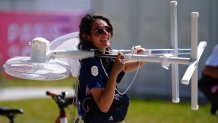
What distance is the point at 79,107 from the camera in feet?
12.6

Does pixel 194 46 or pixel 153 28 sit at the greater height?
pixel 194 46

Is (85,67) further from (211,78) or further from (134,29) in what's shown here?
(134,29)

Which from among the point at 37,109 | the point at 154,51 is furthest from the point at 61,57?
the point at 37,109

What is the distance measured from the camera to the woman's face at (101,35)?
3.73 meters

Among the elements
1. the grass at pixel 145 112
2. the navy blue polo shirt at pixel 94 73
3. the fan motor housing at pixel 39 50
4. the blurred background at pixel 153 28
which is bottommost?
the grass at pixel 145 112

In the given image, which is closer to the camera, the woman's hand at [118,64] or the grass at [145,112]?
the woman's hand at [118,64]

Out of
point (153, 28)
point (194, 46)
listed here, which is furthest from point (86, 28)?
point (153, 28)

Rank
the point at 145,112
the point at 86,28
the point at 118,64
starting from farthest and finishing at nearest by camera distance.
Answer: the point at 145,112 < the point at 86,28 < the point at 118,64

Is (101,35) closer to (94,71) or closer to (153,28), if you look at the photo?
(94,71)

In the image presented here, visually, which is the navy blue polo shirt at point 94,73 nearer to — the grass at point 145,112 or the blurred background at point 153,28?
the grass at point 145,112

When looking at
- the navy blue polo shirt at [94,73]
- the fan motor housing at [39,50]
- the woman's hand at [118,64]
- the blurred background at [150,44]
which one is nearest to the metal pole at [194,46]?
the woman's hand at [118,64]

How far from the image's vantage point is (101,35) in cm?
373

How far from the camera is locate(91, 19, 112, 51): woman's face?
→ 3729mm

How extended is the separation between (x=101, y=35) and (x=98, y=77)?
0.85 ft
